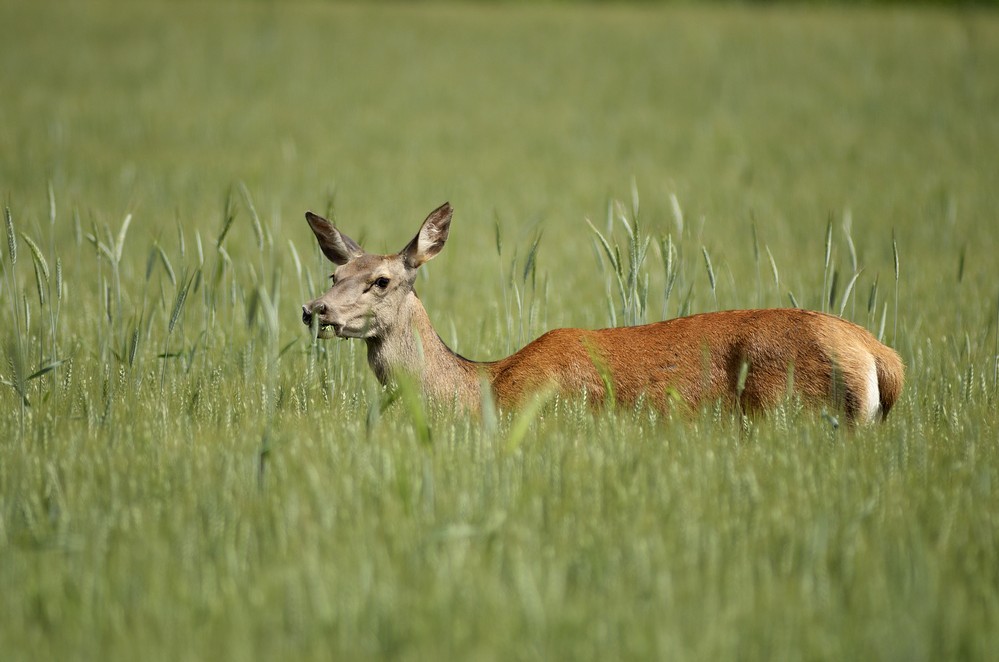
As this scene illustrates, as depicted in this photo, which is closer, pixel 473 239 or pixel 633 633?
pixel 633 633

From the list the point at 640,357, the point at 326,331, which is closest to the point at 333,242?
the point at 326,331

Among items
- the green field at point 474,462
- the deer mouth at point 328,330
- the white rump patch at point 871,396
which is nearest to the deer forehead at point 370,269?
the deer mouth at point 328,330

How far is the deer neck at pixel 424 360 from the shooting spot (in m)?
5.00

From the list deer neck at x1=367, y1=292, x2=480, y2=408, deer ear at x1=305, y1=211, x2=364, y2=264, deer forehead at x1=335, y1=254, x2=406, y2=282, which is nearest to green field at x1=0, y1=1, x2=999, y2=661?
deer neck at x1=367, y1=292, x2=480, y2=408

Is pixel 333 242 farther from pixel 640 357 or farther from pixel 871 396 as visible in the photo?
pixel 871 396

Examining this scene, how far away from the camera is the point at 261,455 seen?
3.67 m

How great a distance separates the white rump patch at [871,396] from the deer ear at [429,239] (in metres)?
2.03

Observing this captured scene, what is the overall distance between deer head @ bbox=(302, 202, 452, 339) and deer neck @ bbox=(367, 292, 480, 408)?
0.13 feet

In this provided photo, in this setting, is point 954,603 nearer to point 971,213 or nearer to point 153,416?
point 153,416

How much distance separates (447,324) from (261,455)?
127 inches

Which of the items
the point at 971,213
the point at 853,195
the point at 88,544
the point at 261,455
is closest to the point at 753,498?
the point at 261,455

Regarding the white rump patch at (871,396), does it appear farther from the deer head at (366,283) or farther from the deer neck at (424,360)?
the deer head at (366,283)

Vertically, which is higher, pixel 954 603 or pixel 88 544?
pixel 88 544

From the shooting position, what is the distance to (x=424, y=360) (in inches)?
197
